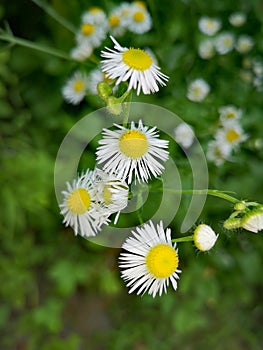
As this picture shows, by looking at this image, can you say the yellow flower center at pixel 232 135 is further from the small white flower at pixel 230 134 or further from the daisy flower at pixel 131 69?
the daisy flower at pixel 131 69

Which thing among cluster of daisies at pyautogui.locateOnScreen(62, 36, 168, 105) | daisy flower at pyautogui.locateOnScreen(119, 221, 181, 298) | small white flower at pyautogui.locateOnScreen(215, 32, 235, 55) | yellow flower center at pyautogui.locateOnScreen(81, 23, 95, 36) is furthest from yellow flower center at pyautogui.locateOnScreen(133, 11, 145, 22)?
daisy flower at pyautogui.locateOnScreen(119, 221, 181, 298)

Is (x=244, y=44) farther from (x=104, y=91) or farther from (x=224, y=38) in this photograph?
(x=104, y=91)

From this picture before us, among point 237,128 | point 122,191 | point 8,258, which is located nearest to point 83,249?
point 8,258

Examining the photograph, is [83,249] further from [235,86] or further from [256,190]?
[235,86]

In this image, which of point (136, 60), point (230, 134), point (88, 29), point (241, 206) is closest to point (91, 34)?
point (88, 29)

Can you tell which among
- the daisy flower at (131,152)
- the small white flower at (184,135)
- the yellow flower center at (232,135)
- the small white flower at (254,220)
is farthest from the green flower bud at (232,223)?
the yellow flower center at (232,135)
